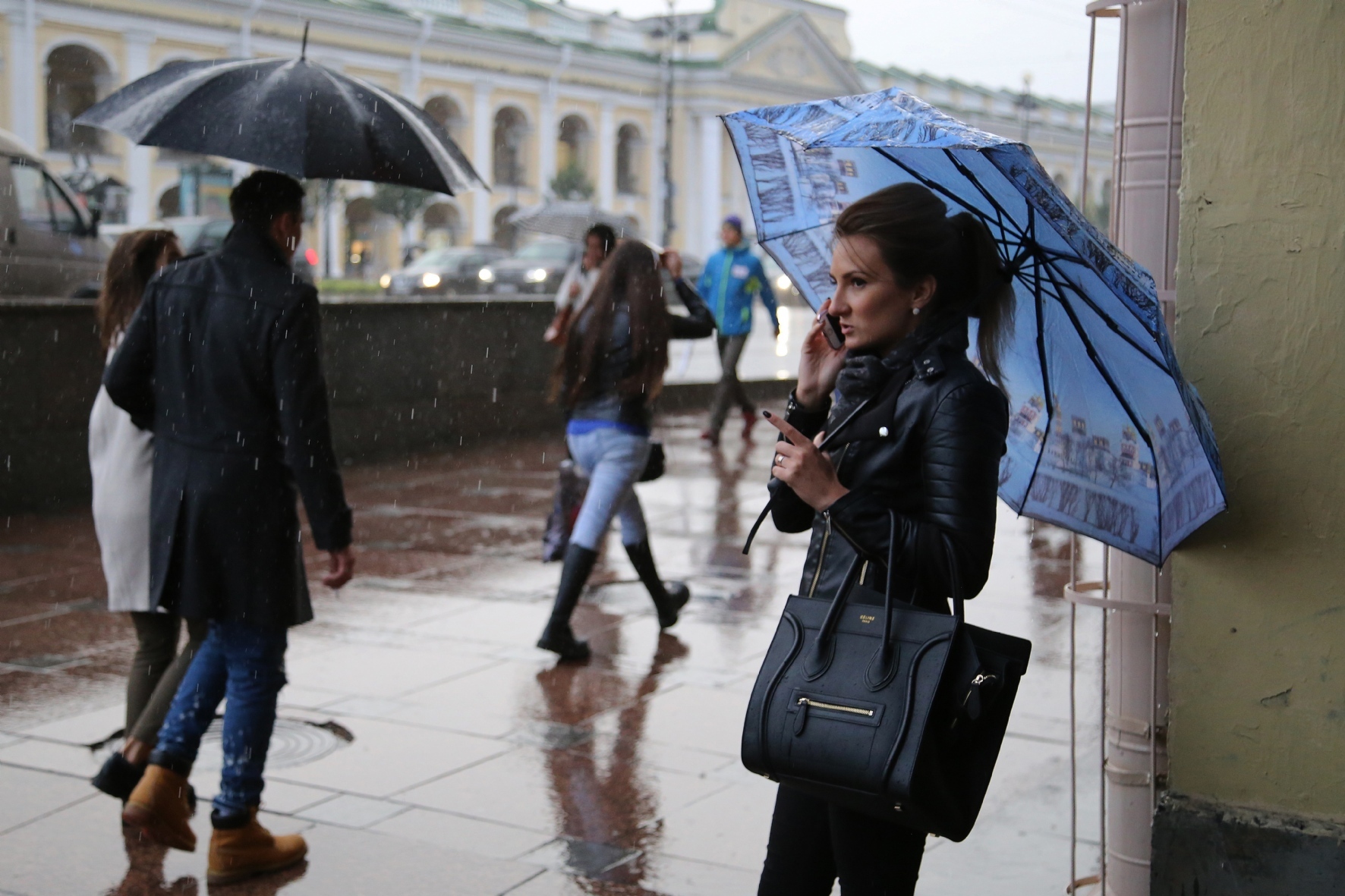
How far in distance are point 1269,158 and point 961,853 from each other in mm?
2086

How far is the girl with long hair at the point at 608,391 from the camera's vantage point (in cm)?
603

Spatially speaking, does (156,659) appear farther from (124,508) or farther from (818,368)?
(818,368)

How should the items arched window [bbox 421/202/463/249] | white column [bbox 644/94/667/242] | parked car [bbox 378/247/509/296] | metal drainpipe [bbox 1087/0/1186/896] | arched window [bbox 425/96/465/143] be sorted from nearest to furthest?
metal drainpipe [bbox 1087/0/1186/896], parked car [bbox 378/247/509/296], arched window [bbox 425/96/465/143], arched window [bbox 421/202/463/249], white column [bbox 644/94/667/242]

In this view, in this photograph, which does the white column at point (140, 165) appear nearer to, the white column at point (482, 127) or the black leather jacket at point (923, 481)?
the white column at point (482, 127)

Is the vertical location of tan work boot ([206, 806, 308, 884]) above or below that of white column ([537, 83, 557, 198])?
below

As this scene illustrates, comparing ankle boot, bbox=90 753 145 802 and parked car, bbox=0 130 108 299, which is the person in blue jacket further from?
ankle boot, bbox=90 753 145 802

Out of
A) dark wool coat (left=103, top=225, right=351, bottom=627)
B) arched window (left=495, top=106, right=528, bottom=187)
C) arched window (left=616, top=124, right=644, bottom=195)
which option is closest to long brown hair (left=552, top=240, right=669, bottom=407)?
dark wool coat (left=103, top=225, right=351, bottom=627)

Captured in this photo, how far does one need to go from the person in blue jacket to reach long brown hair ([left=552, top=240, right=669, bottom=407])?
7.07 m

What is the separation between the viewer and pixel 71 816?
4355 mm

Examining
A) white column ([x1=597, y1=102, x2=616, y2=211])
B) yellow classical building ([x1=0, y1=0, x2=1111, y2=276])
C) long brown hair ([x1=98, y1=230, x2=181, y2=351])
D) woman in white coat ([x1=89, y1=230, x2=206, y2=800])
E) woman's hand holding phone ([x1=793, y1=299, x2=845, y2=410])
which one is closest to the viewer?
woman's hand holding phone ([x1=793, y1=299, x2=845, y2=410])

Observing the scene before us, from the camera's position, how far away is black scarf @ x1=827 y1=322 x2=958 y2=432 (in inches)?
100

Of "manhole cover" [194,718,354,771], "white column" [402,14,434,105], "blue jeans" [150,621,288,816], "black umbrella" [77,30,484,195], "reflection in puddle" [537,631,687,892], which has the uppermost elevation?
"white column" [402,14,434,105]

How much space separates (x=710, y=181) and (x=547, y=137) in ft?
33.6

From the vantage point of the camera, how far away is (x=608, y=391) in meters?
6.14
